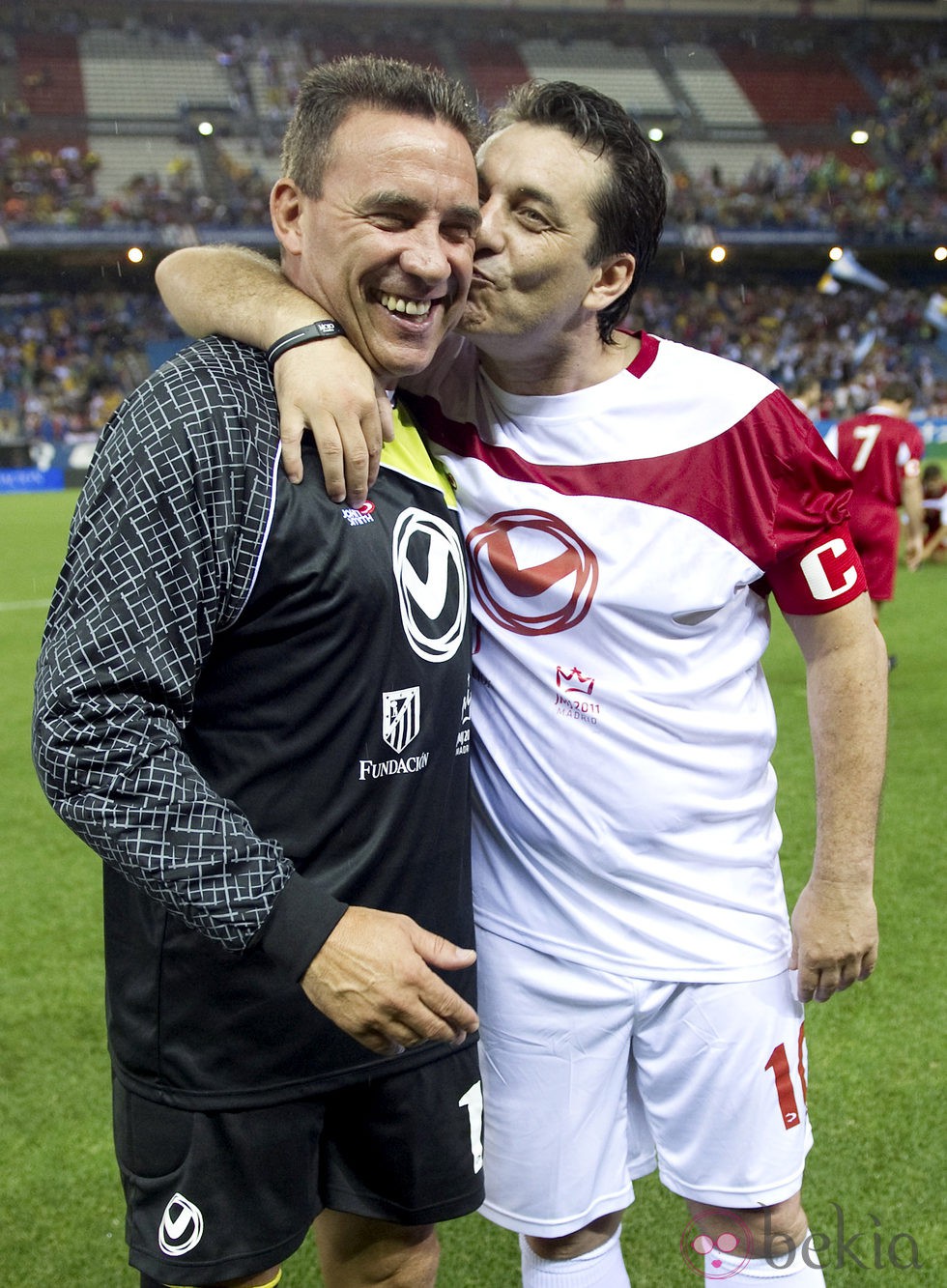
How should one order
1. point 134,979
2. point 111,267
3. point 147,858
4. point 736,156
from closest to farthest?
point 147,858 < point 134,979 < point 111,267 < point 736,156

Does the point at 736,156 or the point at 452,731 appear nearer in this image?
the point at 452,731

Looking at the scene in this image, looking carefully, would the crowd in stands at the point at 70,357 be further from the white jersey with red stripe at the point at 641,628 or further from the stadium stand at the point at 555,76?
the white jersey with red stripe at the point at 641,628

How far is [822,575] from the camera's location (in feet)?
6.94

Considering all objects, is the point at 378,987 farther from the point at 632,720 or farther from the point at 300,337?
the point at 300,337

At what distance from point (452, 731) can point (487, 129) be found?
3.62 feet

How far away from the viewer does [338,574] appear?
68.8 inches

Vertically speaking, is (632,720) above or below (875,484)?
below

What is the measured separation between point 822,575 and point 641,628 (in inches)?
13.1

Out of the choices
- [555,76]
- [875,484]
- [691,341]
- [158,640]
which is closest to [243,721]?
[158,640]

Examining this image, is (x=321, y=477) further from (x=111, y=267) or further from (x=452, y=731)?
(x=111, y=267)

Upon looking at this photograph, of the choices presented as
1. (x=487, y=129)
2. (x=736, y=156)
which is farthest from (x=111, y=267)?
(x=487, y=129)

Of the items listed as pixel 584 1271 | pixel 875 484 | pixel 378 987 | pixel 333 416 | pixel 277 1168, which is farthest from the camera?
pixel 875 484

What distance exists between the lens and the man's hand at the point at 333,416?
173cm
